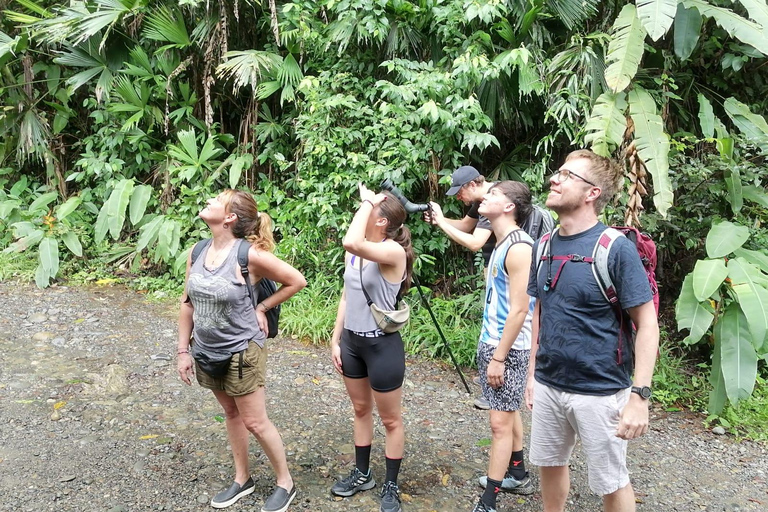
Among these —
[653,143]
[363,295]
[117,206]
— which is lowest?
[117,206]

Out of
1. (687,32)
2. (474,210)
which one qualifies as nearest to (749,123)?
(687,32)

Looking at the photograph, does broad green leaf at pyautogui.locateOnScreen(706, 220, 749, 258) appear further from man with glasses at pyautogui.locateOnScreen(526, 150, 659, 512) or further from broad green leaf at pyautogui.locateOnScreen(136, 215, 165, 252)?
broad green leaf at pyautogui.locateOnScreen(136, 215, 165, 252)

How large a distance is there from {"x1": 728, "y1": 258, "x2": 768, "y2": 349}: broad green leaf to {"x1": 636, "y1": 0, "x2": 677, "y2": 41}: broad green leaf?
6.25 feet

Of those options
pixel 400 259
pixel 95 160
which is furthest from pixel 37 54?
pixel 400 259

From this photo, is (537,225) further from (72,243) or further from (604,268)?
(72,243)

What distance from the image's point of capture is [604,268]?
221cm

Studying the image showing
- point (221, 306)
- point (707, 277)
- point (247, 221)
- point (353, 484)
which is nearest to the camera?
point (221, 306)

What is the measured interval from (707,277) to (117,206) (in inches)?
249

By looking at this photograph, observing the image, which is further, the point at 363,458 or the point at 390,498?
the point at 363,458

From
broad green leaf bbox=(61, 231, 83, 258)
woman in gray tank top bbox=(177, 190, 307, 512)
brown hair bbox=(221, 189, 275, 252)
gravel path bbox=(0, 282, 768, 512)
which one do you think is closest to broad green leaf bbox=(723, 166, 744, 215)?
gravel path bbox=(0, 282, 768, 512)

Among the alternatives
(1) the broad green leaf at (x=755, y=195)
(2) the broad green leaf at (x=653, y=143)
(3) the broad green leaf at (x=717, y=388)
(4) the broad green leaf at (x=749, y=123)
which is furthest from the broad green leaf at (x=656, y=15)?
(3) the broad green leaf at (x=717, y=388)

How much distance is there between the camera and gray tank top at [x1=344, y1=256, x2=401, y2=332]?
2.89m

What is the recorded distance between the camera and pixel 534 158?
6031 millimetres

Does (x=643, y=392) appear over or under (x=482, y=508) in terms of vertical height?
over
